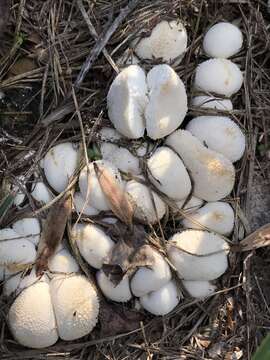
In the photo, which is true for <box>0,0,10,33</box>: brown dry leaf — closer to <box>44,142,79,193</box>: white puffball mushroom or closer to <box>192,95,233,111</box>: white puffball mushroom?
<box>44,142,79,193</box>: white puffball mushroom

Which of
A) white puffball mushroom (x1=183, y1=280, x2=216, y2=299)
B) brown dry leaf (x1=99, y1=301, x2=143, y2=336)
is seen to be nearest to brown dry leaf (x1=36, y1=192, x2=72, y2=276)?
brown dry leaf (x1=99, y1=301, x2=143, y2=336)

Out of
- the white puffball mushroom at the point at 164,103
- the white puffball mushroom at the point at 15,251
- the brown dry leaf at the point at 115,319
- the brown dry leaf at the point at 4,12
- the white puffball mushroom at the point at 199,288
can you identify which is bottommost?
the brown dry leaf at the point at 115,319

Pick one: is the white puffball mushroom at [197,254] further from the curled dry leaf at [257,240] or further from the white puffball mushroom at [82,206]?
the white puffball mushroom at [82,206]

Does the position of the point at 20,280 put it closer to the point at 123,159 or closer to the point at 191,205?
the point at 123,159

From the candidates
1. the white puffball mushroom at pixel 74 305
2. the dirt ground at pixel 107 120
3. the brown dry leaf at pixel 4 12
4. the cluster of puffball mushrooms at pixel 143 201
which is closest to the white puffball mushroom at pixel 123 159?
the cluster of puffball mushrooms at pixel 143 201

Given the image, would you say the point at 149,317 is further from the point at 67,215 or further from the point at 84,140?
the point at 84,140

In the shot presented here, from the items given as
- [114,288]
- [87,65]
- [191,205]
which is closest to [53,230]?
[114,288]
